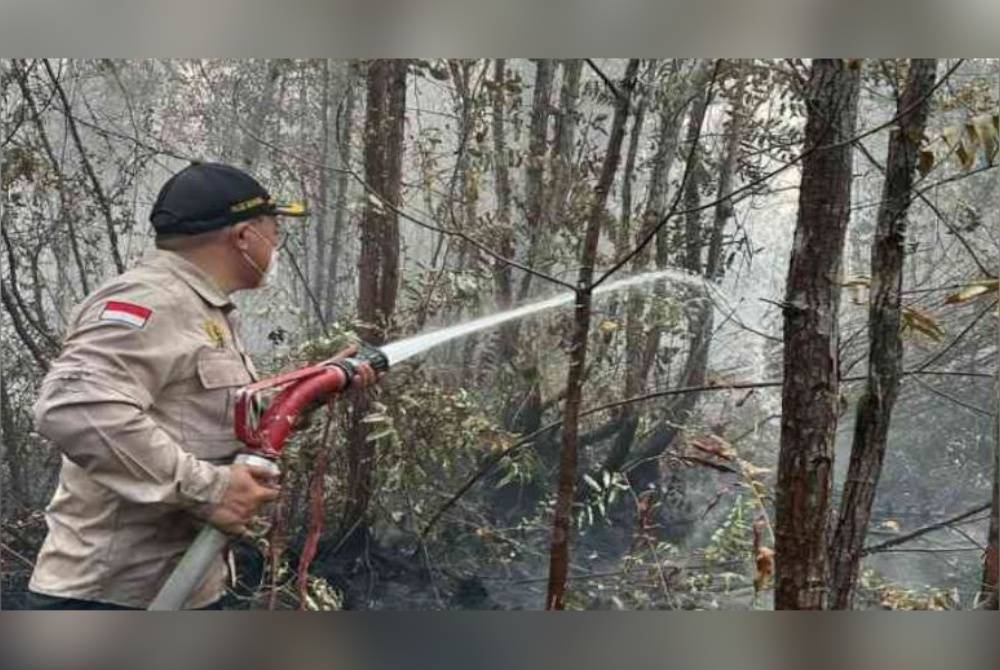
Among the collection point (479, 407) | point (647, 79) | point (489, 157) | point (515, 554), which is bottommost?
point (515, 554)

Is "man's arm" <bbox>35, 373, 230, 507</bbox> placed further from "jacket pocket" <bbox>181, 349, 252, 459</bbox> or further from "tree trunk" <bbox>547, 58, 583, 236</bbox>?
"tree trunk" <bbox>547, 58, 583, 236</bbox>

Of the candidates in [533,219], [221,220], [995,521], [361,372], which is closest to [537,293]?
[533,219]

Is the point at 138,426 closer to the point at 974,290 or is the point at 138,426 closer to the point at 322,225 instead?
the point at 322,225

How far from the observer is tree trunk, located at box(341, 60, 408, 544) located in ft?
10.8

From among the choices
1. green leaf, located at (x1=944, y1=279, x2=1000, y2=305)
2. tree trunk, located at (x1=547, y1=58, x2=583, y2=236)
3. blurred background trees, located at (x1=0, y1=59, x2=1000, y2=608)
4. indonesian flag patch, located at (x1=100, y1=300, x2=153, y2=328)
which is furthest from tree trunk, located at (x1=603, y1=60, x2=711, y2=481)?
indonesian flag patch, located at (x1=100, y1=300, x2=153, y2=328)

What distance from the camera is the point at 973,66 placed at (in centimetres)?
331

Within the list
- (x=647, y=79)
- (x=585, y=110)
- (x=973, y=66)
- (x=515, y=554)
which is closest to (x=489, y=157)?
(x=585, y=110)

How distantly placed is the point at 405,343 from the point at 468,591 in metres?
0.81

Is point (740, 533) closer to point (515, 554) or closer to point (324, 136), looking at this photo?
point (515, 554)

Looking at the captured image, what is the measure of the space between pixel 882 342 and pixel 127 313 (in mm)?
2312

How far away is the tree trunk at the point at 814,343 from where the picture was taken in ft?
10.9

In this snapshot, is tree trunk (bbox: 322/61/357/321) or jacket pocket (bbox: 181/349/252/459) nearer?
jacket pocket (bbox: 181/349/252/459)

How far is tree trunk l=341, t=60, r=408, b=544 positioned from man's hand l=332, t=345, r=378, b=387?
44 mm

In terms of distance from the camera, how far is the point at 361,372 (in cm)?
329
